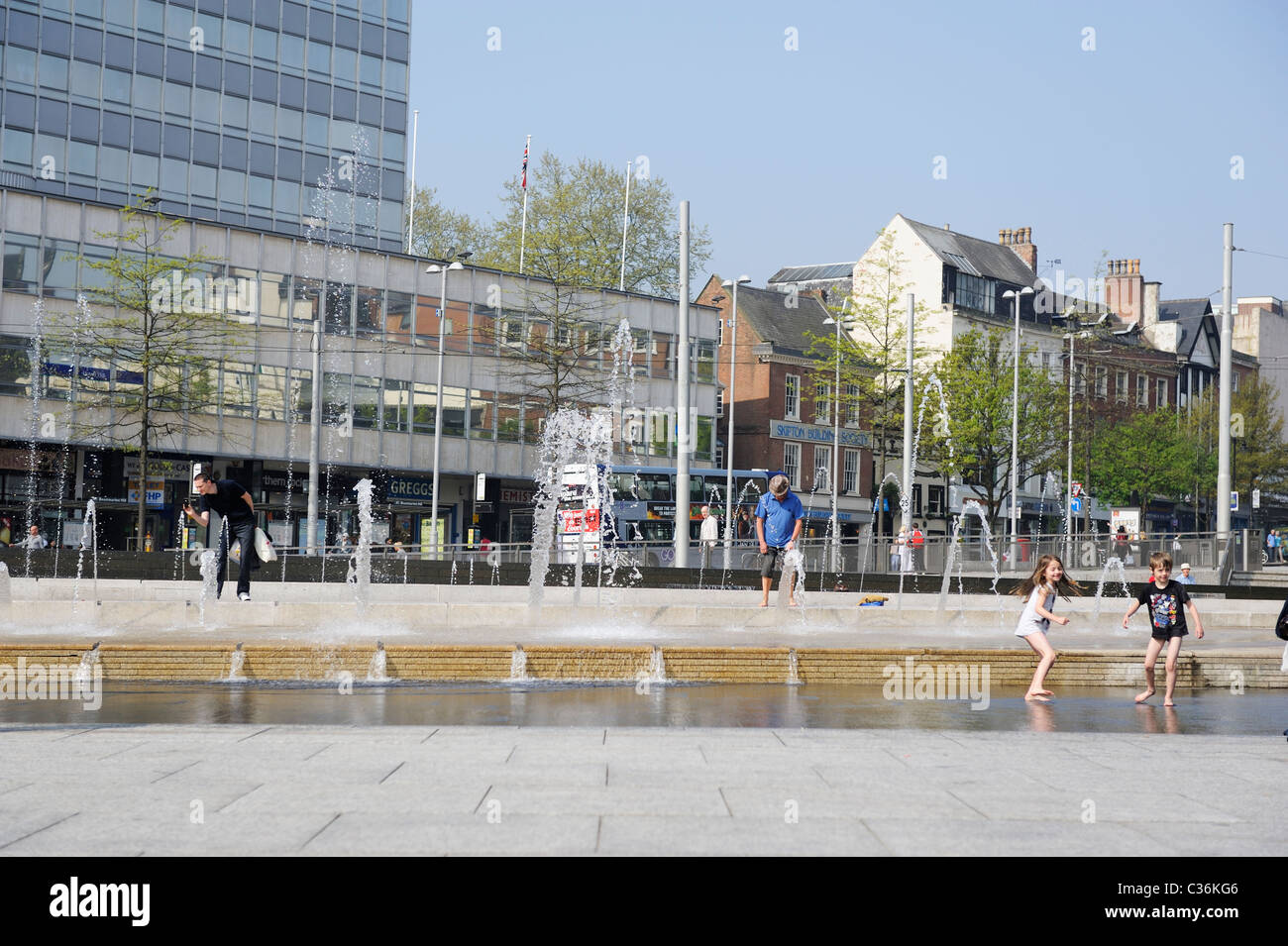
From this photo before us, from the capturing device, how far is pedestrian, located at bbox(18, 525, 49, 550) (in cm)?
4147

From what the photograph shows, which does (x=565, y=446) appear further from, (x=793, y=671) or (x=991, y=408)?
(x=793, y=671)

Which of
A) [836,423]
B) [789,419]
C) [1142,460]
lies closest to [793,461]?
[789,419]

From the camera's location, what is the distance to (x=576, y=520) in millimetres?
40406

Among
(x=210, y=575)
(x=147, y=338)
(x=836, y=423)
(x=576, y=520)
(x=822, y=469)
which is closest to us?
(x=210, y=575)

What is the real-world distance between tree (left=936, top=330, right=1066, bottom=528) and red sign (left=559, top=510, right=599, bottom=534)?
993 inches

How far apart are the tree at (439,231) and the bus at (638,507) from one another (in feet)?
82.6

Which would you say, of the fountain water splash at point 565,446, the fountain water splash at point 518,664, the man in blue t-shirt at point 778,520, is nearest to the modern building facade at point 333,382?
the fountain water splash at point 565,446

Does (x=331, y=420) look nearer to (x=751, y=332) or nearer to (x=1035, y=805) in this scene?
(x=751, y=332)

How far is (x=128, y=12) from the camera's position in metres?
54.5

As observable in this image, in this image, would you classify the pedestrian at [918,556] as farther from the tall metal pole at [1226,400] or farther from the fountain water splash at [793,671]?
the fountain water splash at [793,671]

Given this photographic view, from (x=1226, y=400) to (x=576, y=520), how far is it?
17.5m

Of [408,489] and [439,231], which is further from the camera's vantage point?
[439,231]

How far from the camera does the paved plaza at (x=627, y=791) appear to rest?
5.64 metres
